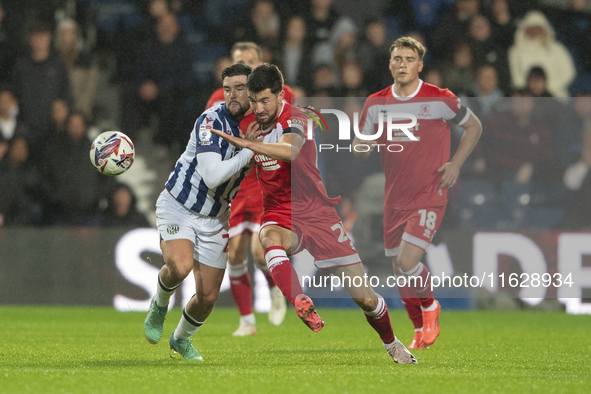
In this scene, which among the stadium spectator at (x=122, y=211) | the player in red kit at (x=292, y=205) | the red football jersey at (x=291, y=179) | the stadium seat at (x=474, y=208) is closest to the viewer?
the player in red kit at (x=292, y=205)

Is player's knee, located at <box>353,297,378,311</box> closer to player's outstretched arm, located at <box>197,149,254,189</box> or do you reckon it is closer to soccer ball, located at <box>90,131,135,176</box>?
player's outstretched arm, located at <box>197,149,254,189</box>

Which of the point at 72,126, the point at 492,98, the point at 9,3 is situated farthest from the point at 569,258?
the point at 9,3

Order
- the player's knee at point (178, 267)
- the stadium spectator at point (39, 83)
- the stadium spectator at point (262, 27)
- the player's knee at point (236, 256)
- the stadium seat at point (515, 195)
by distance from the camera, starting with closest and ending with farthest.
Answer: the player's knee at point (178, 267)
the player's knee at point (236, 256)
the stadium seat at point (515, 195)
the stadium spectator at point (39, 83)
the stadium spectator at point (262, 27)

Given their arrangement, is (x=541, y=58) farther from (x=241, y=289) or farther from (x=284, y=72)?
(x=241, y=289)

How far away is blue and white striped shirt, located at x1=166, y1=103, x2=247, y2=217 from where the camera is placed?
5.88 m

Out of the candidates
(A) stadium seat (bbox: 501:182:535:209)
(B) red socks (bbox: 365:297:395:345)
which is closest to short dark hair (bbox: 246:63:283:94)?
(B) red socks (bbox: 365:297:395:345)

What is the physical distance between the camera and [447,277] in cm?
912

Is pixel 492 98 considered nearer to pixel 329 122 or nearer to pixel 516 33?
pixel 516 33

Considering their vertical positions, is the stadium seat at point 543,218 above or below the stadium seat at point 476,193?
below

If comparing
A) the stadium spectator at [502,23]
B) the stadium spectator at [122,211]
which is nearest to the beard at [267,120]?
the stadium spectator at [122,211]

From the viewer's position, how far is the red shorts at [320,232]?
5910 millimetres

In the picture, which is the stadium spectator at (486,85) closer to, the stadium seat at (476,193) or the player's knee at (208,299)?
the stadium seat at (476,193)

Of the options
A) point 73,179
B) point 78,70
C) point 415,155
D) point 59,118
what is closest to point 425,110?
point 415,155

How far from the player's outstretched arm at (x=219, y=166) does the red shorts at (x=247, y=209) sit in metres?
2.55
